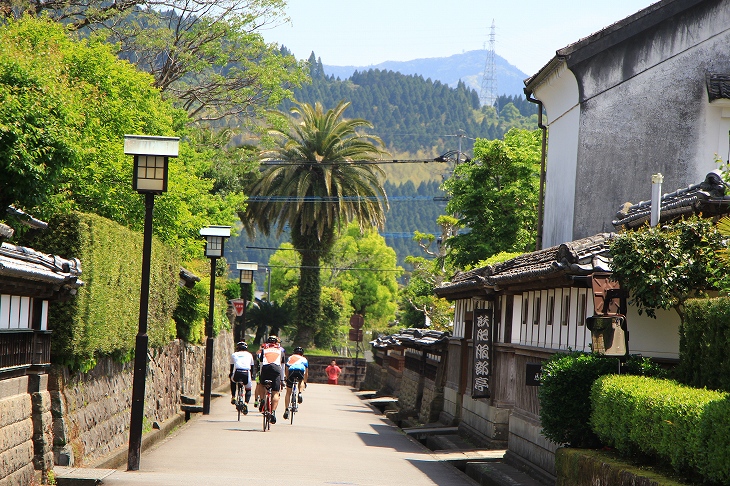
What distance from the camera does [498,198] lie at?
108ft

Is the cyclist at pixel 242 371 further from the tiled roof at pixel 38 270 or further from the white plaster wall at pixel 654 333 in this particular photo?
the white plaster wall at pixel 654 333

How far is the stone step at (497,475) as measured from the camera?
1558 centimetres

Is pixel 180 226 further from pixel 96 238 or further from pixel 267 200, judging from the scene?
pixel 267 200

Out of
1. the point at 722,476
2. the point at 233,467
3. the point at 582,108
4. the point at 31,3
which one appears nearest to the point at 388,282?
the point at 31,3

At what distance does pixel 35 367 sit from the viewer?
43.8ft

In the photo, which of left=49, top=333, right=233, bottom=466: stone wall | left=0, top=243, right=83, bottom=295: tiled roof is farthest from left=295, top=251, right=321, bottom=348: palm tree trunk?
left=0, top=243, right=83, bottom=295: tiled roof

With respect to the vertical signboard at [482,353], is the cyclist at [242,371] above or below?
below

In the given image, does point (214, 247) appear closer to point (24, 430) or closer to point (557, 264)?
point (24, 430)

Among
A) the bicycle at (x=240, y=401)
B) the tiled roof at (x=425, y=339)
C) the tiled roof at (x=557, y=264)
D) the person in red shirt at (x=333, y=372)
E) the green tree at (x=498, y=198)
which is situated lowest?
the person in red shirt at (x=333, y=372)

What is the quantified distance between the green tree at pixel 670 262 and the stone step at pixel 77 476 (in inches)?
305

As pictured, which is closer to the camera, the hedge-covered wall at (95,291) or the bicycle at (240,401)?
the hedge-covered wall at (95,291)

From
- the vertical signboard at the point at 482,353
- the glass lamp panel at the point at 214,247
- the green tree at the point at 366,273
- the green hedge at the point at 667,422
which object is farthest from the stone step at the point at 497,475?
the green tree at the point at 366,273

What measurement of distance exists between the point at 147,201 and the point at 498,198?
18817 millimetres

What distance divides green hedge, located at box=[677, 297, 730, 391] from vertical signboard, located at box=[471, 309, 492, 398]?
1099cm
